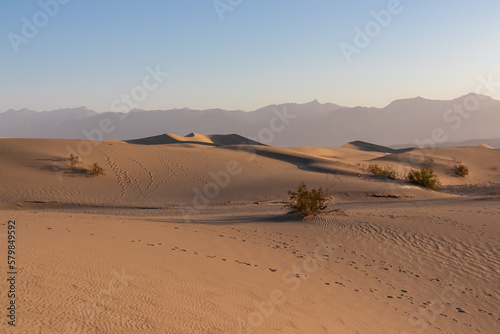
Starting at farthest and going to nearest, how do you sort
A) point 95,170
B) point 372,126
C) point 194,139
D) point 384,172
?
point 372,126, point 194,139, point 384,172, point 95,170

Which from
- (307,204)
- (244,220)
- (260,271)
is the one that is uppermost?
(307,204)

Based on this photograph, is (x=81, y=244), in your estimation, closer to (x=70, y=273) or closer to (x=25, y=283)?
(x=70, y=273)

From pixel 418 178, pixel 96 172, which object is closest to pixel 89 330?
pixel 96 172

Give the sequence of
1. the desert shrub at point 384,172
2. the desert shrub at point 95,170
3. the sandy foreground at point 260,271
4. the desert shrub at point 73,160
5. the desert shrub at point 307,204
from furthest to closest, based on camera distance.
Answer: the desert shrub at point 384,172 → the desert shrub at point 73,160 → the desert shrub at point 95,170 → the desert shrub at point 307,204 → the sandy foreground at point 260,271

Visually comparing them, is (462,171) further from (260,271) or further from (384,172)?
(260,271)

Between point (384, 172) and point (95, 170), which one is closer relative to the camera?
point (95, 170)

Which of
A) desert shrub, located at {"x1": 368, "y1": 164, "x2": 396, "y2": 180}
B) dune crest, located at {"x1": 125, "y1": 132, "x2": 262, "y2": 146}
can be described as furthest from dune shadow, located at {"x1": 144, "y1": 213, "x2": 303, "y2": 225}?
dune crest, located at {"x1": 125, "y1": 132, "x2": 262, "y2": 146}

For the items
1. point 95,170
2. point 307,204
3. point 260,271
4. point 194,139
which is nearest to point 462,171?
point 307,204

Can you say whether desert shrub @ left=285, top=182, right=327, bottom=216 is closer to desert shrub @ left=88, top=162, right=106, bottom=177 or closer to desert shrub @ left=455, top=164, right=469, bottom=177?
desert shrub @ left=88, top=162, right=106, bottom=177

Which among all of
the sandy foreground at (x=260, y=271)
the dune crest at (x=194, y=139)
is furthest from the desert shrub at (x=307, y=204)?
the dune crest at (x=194, y=139)

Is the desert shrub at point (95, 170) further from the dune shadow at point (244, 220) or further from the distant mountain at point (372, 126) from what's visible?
the distant mountain at point (372, 126)

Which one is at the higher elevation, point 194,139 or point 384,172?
point 194,139

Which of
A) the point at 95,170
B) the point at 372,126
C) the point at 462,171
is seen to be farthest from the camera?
the point at 372,126

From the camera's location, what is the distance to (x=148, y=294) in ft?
15.4
